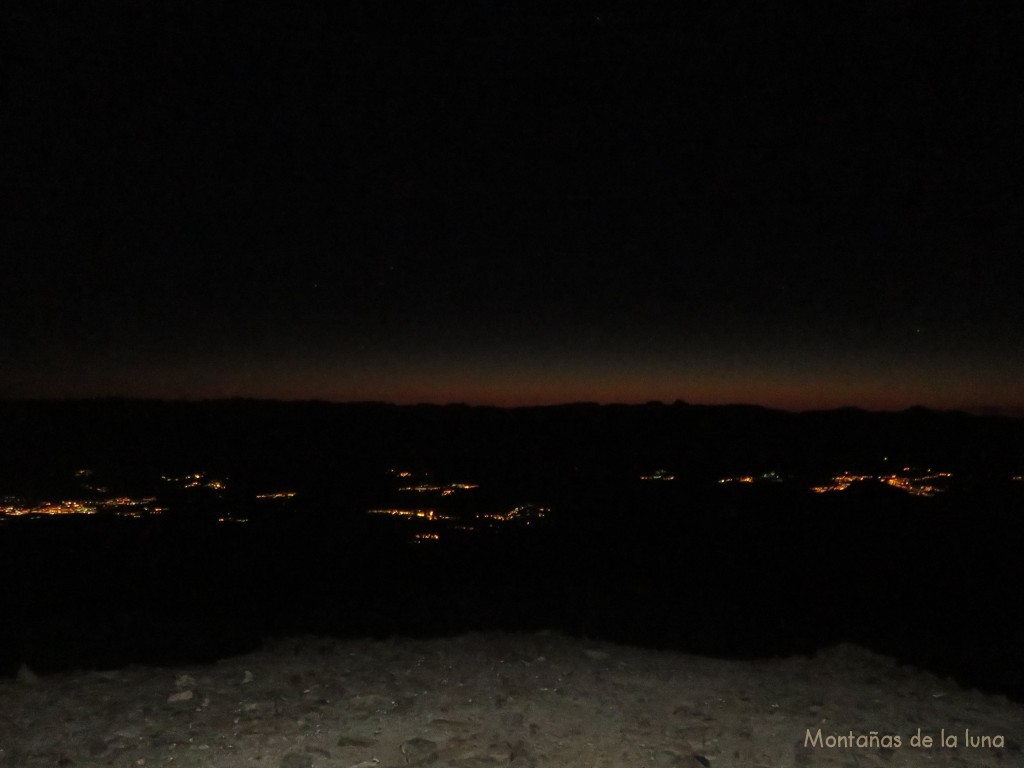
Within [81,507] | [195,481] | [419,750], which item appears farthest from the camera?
[195,481]

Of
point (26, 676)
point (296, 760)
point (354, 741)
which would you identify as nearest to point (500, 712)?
point (354, 741)

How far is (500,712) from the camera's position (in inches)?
215

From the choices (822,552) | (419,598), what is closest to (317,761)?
(419,598)

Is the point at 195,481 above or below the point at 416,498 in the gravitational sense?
below

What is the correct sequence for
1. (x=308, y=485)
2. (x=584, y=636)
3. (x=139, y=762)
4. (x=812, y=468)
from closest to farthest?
(x=139, y=762)
(x=584, y=636)
(x=308, y=485)
(x=812, y=468)

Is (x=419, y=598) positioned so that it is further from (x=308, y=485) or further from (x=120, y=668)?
(x=308, y=485)

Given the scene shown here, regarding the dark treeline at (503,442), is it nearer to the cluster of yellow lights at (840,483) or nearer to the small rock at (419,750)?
the cluster of yellow lights at (840,483)

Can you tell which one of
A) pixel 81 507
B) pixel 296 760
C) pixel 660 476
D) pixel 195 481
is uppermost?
pixel 296 760

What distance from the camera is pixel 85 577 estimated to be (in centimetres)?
1075

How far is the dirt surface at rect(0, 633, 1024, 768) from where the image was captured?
4.79 meters

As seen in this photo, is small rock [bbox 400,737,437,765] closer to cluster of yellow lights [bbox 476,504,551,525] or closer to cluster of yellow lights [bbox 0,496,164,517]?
cluster of yellow lights [bbox 476,504,551,525]

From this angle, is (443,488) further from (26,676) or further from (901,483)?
(26,676)

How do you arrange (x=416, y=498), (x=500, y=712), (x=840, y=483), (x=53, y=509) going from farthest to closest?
(x=840, y=483)
(x=416, y=498)
(x=53, y=509)
(x=500, y=712)

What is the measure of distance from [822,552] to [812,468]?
67.4 ft
